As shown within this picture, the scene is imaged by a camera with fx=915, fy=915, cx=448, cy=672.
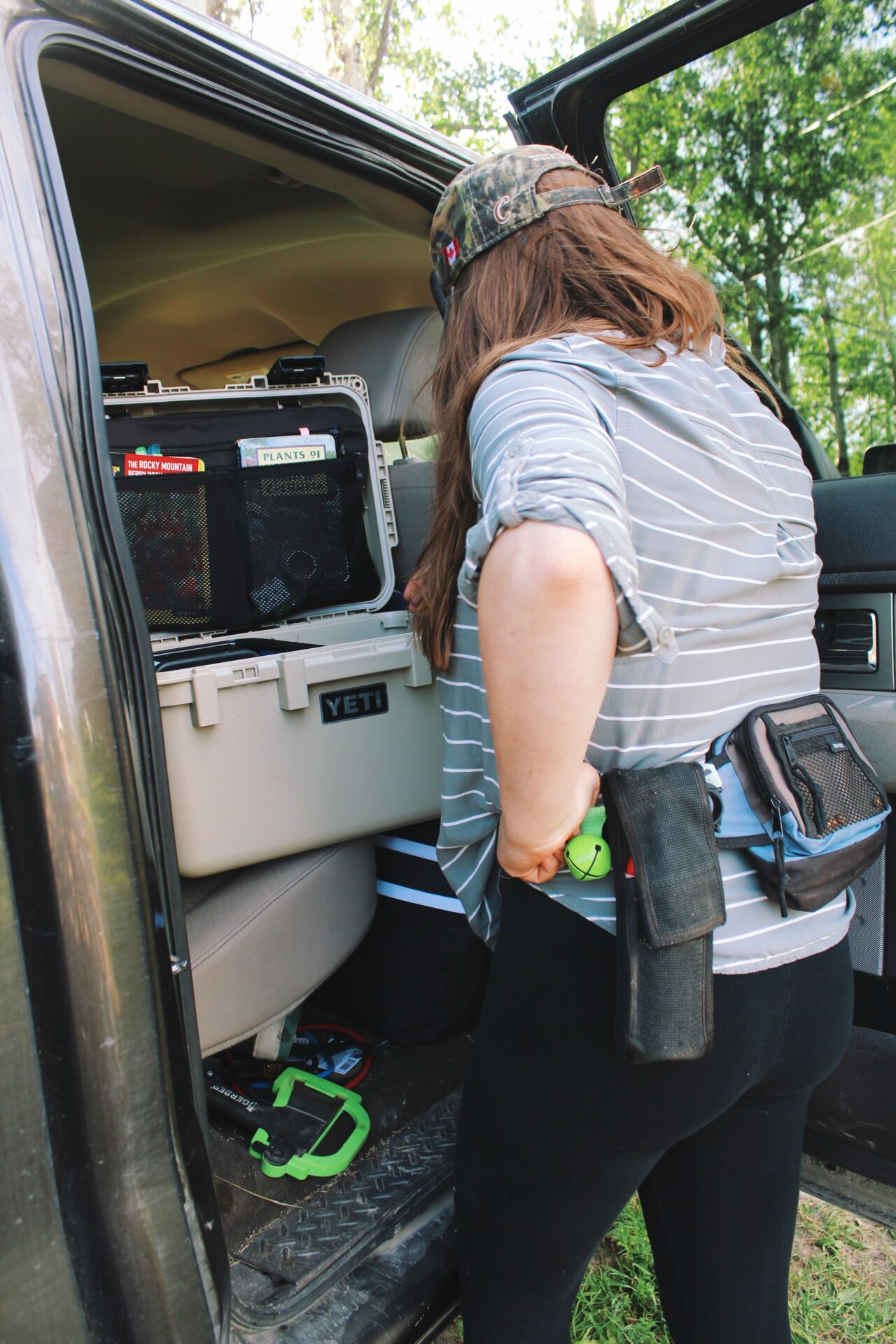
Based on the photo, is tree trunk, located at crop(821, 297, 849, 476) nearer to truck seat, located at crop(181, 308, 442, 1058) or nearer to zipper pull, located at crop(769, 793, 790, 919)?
truck seat, located at crop(181, 308, 442, 1058)

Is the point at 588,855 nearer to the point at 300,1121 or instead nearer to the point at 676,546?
the point at 676,546

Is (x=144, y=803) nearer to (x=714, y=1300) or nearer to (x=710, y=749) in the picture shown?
(x=710, y=749)

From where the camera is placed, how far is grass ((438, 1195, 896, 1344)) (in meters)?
1.62

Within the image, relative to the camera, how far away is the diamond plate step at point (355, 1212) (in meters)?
1.37

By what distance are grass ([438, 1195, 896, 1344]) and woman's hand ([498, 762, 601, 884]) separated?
1060 mm

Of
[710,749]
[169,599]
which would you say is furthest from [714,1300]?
[169,599]

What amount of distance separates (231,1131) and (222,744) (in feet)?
2.69

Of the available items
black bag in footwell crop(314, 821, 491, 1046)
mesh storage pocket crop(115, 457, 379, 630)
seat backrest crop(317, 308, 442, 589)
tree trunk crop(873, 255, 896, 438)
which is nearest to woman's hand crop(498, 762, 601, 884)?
black bag in footwell crop(314, 821, 491, 1046)

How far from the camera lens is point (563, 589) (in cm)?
74

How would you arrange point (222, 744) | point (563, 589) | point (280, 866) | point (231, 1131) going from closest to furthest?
point (563, 589), point (222, 744), point (280, 866), point (231, 1131)

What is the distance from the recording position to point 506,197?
40.2 inches

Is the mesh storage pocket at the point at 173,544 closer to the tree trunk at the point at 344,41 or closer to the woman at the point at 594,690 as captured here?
the woman at the point at 594,690

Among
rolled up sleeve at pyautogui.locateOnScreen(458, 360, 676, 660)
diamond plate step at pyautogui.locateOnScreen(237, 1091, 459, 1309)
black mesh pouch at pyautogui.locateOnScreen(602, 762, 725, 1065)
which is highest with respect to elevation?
rolled up sleeve at pyautogui.locateOnScreen(458, 360, 676, 660)

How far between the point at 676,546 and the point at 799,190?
1.31 m
